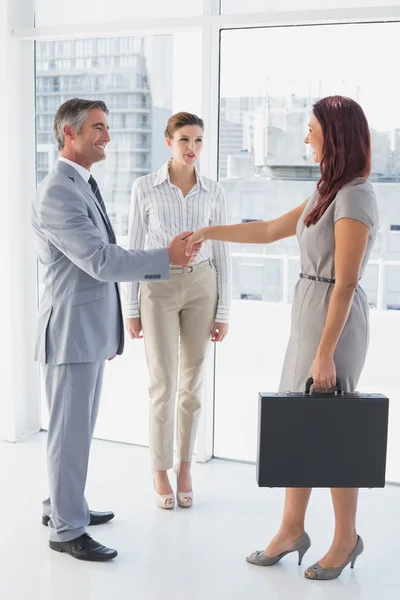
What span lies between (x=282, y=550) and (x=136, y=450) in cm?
141

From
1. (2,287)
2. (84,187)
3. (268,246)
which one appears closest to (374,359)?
(268,246)

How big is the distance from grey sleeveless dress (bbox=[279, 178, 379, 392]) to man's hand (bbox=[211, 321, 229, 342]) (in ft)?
2.40

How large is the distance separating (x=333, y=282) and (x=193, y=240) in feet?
2.06

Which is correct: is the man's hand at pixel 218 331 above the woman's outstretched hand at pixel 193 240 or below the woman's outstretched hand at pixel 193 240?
below

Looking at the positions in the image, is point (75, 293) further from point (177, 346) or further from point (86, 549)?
point (86, 549)

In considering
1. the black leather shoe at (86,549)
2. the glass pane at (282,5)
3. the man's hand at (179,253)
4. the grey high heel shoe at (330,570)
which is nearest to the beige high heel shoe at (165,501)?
the black leather shoe at (86,549)

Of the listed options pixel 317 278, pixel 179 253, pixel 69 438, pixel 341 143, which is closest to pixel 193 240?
pixel 179 253

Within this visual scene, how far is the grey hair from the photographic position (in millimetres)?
2748

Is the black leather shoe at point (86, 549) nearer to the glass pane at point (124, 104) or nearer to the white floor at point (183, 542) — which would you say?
the white floor at point (183, 542)

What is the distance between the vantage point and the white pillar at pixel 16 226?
3963 millimetres

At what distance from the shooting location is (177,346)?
130 inches

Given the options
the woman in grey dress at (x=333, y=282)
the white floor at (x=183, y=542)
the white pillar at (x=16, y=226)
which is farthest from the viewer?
the white pillar at (x=16, y=226)

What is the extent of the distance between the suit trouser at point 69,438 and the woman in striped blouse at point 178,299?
0.47m

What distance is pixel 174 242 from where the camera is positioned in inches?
112
